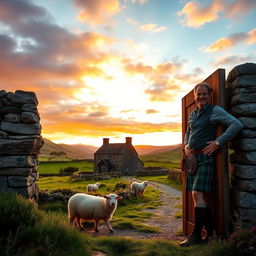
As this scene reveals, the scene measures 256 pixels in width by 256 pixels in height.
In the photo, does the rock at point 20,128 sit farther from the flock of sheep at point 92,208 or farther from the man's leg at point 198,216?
the man's leg at point 198,216

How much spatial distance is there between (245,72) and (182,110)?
108 inches

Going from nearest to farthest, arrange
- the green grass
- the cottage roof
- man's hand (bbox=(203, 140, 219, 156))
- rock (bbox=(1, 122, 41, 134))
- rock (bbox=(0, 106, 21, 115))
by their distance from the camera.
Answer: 1. man's hand (bbox=(203, 140, 219, 156))
2. rock (bbox=(1, 122, 41, 134))
3. rock (bbox=(0, 106, 21, 115))
4. the green grass
5. the cottage roof

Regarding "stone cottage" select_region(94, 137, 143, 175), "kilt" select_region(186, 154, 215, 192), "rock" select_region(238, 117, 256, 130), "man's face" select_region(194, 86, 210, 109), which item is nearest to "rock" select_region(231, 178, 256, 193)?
"kilt" select_region(186, 154, 215, 192)

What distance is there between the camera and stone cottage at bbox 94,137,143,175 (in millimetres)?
47594

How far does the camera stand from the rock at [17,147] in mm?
7219

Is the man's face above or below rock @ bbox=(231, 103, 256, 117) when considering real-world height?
above

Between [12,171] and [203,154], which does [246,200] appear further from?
[12,171]

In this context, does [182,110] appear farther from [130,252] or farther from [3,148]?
[3,148]

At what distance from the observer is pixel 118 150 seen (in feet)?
160

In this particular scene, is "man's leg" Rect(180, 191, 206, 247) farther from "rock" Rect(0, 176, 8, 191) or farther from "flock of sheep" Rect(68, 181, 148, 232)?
"rock" Rect(0, 176, 8, 191)

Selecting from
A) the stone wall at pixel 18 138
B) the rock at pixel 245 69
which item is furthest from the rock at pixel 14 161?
the rock at pixel 245 69

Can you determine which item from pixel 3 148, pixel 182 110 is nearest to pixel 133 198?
pixel 182 110

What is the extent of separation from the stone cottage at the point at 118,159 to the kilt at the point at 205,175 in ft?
135

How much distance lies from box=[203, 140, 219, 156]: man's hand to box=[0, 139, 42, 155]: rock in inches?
176
